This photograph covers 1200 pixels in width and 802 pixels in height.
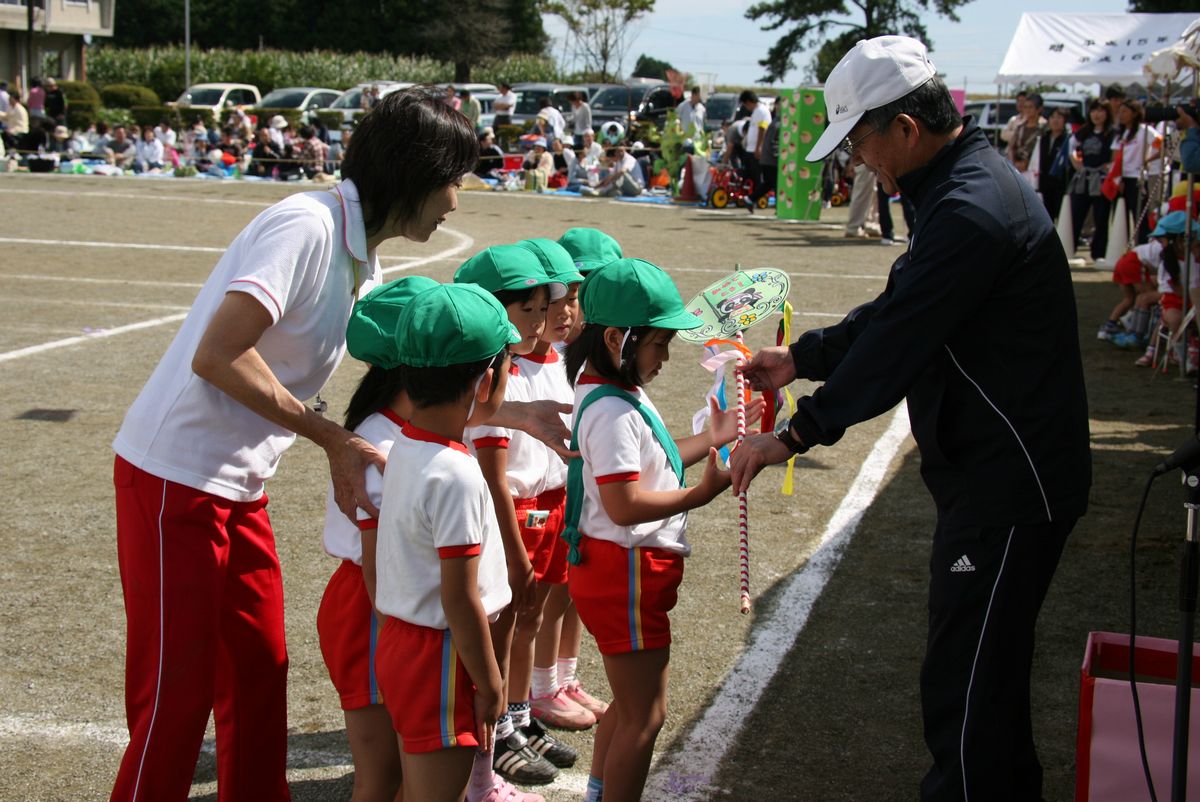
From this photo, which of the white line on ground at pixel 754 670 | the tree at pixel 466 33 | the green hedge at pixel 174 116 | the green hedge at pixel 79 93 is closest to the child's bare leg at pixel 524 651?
the white line on ground at pixel 754 670

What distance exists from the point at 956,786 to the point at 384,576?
147 cm

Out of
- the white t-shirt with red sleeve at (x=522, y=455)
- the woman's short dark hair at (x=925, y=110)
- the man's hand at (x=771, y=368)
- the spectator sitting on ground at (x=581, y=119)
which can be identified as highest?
the spectator sitting on ground at (x=581, y=119)

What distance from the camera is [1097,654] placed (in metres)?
3.30

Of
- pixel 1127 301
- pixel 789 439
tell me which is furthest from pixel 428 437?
pixel 1127 301

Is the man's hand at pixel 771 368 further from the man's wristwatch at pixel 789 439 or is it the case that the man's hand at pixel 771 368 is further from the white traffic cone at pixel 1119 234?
the white traffic cone at pixel 1119 234

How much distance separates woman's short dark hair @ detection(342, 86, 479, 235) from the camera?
9.64 feet

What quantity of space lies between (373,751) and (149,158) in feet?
96.2

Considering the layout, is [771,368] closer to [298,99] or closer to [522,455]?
[522,455]

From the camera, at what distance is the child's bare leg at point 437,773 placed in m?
2.76

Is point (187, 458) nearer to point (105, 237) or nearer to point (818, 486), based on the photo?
point (818, 486)

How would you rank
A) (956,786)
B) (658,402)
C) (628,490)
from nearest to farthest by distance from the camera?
(956,786), (628,490), (658,402)

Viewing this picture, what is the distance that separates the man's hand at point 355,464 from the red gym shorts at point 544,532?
967mm

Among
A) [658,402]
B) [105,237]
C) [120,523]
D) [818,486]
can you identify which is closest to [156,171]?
[105,237]

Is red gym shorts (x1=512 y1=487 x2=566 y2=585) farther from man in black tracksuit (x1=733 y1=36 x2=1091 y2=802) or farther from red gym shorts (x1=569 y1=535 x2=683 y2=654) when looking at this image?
man in black tracksuit (x1=733 y1=36 x2=1091 y2=802)
